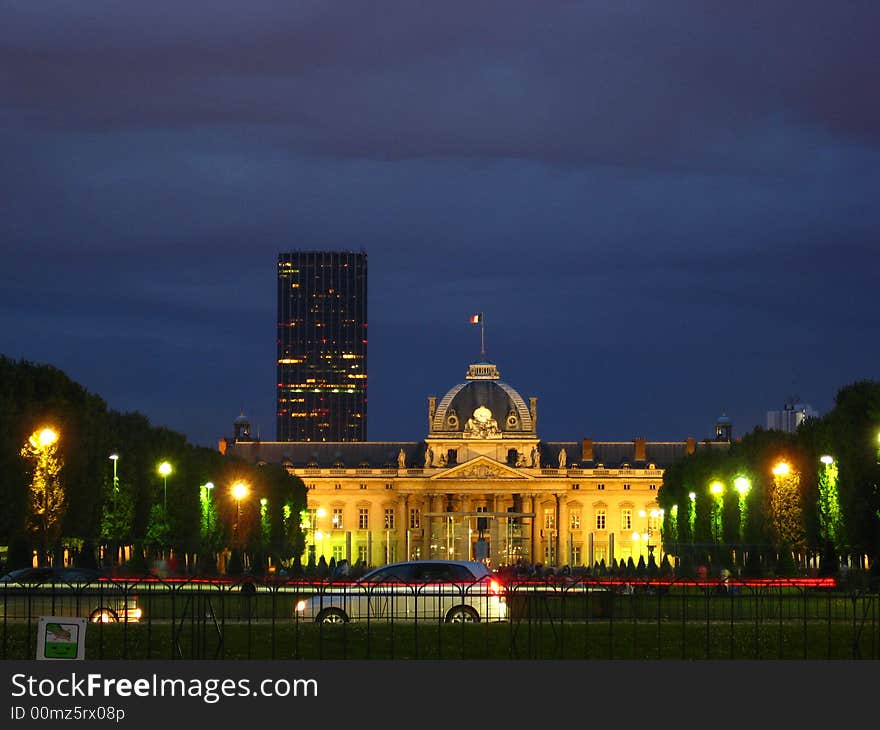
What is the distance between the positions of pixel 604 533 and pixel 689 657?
15954 centimetres

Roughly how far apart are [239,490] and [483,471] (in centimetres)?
8183

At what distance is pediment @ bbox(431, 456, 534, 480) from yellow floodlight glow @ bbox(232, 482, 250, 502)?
72767 mm

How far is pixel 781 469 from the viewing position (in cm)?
9306

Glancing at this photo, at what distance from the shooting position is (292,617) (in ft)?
147

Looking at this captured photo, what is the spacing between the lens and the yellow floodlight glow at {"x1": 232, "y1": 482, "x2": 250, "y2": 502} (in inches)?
4532

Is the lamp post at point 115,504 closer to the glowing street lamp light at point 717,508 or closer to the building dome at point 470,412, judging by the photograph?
the glowing street lamp light at point 717,508

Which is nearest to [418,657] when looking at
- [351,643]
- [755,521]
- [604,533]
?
[351,643]

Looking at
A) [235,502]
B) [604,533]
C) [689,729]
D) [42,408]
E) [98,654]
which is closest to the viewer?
[689,729]

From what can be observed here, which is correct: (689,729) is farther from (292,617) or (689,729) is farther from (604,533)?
(604,533)

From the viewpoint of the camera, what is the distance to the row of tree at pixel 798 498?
80.5 m

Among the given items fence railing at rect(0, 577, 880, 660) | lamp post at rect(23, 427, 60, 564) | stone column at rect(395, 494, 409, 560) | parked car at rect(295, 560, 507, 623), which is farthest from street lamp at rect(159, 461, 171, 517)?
stone column at rect(395, 494, 409, 560)

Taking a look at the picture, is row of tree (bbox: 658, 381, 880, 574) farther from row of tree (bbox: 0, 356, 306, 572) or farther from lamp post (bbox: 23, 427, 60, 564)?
lamp post (bbox: 23, 427, 60, 564)

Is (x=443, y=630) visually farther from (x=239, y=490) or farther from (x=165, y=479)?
(x=239, y=490)

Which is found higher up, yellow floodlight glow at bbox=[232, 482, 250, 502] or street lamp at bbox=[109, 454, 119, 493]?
yellow floodlight glow at bbox=[232, 482, 250, 502]
